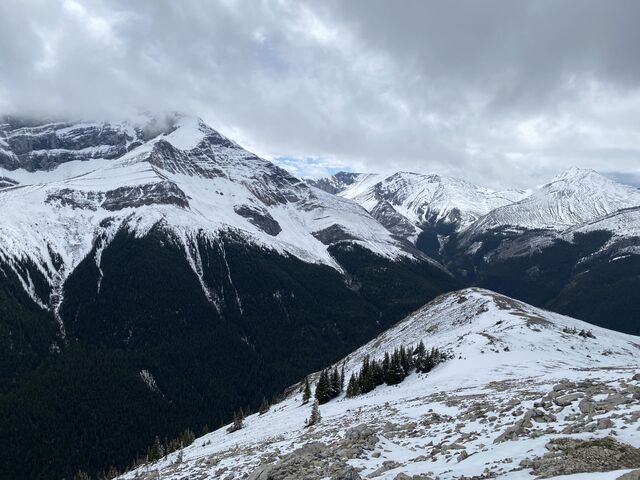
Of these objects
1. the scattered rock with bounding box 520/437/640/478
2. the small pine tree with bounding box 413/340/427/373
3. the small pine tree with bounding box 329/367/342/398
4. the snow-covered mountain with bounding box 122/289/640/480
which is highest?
the scattered rock with bounding box 520/437/640/478

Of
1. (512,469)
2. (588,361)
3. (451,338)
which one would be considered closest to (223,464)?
(512,469)

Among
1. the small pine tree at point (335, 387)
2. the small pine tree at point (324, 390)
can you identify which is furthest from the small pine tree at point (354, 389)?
the small pine tree at point (335, 387)

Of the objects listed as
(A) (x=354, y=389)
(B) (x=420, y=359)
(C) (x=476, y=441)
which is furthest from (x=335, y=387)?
(C) (x=476, y=441)

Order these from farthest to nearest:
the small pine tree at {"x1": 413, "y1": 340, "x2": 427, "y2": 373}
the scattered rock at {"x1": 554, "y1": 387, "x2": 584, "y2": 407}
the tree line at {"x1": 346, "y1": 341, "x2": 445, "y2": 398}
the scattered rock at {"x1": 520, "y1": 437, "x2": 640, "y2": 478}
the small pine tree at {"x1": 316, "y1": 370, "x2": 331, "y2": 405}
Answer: the small pine tree at {"x1": 316, "y1": 370, "x2": 331, "y2": 405} < the small pine tree at {"x1": 413, "y1": 340, "x2": 427, "y2": 373} < the tree line at {"x1": 346, "y1": 341, "x2": 445, "y2": 398} < the scattered rock at {"x1": 554, "y1": 387, "x2": 584, "y2": 407} < the scattered rock at {"x1": 520, "y1": 437, "x2": 640, "y2": 478}

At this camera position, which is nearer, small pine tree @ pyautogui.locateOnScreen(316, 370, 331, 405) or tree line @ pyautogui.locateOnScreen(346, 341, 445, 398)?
tree line @ pyautogui.locateOnScreen(346, 341, 445, 398)

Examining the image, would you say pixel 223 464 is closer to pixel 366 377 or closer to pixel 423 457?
pixel 423 457

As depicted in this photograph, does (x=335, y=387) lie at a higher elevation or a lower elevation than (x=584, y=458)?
lower

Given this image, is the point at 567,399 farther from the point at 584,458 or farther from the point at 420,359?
the point at 420,359

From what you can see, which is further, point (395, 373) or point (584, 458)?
point (395, 373)

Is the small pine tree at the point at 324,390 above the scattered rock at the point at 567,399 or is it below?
below

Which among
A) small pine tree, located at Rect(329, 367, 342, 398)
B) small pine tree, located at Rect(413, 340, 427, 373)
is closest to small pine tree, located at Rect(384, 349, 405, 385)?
small pine tree, located at Rect(413, 340, 427, 373)

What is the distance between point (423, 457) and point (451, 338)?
254ft

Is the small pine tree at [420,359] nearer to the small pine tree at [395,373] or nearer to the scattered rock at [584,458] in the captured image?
the small pine tree at [395,373]

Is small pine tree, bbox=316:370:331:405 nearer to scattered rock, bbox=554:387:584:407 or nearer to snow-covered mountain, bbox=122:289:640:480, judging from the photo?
snow-covered mountain, bbox=122:289:640:480
